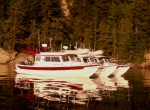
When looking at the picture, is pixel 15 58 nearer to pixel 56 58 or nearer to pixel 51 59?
pixel 51 59

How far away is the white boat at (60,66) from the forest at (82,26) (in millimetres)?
26750

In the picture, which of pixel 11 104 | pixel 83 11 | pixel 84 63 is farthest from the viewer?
pixel 83 11

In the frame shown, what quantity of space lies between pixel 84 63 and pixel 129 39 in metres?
32.8

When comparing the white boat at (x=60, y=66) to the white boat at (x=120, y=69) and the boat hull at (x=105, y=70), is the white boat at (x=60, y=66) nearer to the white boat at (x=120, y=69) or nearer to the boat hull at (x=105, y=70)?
the boat hull at (x=105, y=70)

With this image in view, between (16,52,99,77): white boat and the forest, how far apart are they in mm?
26750

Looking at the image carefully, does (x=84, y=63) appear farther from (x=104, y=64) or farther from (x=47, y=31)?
(x=47, y=31)

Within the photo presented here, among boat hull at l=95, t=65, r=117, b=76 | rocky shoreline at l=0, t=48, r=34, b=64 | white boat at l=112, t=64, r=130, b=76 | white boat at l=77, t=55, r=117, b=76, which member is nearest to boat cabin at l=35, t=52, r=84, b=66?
white boat at l=77, t=55, r=117, b=76

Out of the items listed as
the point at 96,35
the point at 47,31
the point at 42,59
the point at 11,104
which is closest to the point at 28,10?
the point at 47,31

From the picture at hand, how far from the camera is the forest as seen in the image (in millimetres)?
72312

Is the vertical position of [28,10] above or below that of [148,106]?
above

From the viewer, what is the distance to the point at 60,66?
40.8 meters

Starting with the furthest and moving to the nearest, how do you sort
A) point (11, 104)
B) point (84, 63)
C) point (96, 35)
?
point (96, 35) < point (84, 63) < point (11, 104)

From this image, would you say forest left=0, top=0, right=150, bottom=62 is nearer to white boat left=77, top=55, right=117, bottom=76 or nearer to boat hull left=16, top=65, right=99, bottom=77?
white boat left=77, top=55, right=117, bottom=76

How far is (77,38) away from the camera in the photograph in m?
80.8
